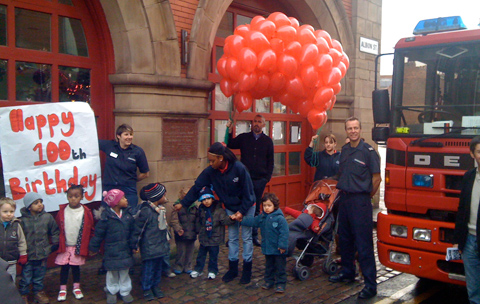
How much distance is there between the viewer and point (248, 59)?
17.2ft

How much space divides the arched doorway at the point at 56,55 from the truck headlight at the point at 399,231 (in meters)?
3.87

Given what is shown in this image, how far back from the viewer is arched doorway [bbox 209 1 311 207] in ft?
24.6

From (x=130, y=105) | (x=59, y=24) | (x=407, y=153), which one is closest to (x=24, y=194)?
(x=130, y=105)

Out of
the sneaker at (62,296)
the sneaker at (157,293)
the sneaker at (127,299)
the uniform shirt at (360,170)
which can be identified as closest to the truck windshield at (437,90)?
the uniform shirt at (360,170)

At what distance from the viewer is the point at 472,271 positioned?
12.9ft

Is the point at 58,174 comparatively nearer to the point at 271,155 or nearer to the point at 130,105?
the point at 130,105

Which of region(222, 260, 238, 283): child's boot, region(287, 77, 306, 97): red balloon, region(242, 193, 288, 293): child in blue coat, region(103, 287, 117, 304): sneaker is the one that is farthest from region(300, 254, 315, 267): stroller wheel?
region(103, 287, 117, 304): sneaker

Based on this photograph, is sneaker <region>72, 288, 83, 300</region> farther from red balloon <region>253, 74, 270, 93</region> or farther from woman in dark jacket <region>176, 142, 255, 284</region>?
red balloon <region>253, 74, 270, 93</region>

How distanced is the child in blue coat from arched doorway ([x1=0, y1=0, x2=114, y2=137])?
2547 mm

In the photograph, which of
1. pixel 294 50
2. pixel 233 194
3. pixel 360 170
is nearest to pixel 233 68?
pixel 294 50

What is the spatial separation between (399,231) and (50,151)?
3.99 metres

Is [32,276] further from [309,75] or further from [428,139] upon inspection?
[428,139]

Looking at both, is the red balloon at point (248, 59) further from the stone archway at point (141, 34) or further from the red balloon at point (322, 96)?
the stone archway at point (141, 34)

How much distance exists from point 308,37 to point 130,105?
8.23 ft
